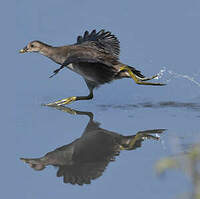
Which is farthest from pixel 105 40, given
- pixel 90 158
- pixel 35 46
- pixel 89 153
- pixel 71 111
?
pixel 90 158

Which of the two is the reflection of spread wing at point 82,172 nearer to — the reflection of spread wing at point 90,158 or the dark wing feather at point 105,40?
the reflection of spread wing at point 90,158

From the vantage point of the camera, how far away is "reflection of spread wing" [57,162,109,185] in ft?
17.0

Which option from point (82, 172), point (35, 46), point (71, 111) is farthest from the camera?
point (35, 46)

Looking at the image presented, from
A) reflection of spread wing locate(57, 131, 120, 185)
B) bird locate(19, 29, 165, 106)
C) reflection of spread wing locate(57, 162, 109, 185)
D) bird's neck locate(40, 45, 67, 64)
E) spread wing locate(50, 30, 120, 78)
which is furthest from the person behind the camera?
bird's neck locate(40, 45, 67, 64)

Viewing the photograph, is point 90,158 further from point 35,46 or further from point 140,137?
point 35,46

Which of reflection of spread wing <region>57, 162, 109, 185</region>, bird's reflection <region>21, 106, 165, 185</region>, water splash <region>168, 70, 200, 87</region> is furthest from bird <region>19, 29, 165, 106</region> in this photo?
reflection of spread wing <region>57, 162, 109, 185</region>

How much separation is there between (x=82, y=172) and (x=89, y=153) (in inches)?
27.6

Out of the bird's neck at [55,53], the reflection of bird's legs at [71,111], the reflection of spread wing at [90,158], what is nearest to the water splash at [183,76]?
the bird's neck at [55,53]

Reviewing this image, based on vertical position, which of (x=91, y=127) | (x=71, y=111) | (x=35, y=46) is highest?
(x=35, y=46)

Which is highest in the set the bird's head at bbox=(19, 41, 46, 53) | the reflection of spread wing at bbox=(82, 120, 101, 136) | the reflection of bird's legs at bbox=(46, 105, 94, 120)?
the bird's head at bbox=(19, 41, 46, 53)

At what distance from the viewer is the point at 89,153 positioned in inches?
239

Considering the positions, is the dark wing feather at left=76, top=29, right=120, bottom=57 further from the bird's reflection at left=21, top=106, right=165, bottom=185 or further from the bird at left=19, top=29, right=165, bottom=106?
the bird's reflection at left=21, top=106, right=165, bottom=185

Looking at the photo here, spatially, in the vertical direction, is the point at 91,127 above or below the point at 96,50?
below

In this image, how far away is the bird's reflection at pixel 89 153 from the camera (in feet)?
17.7
